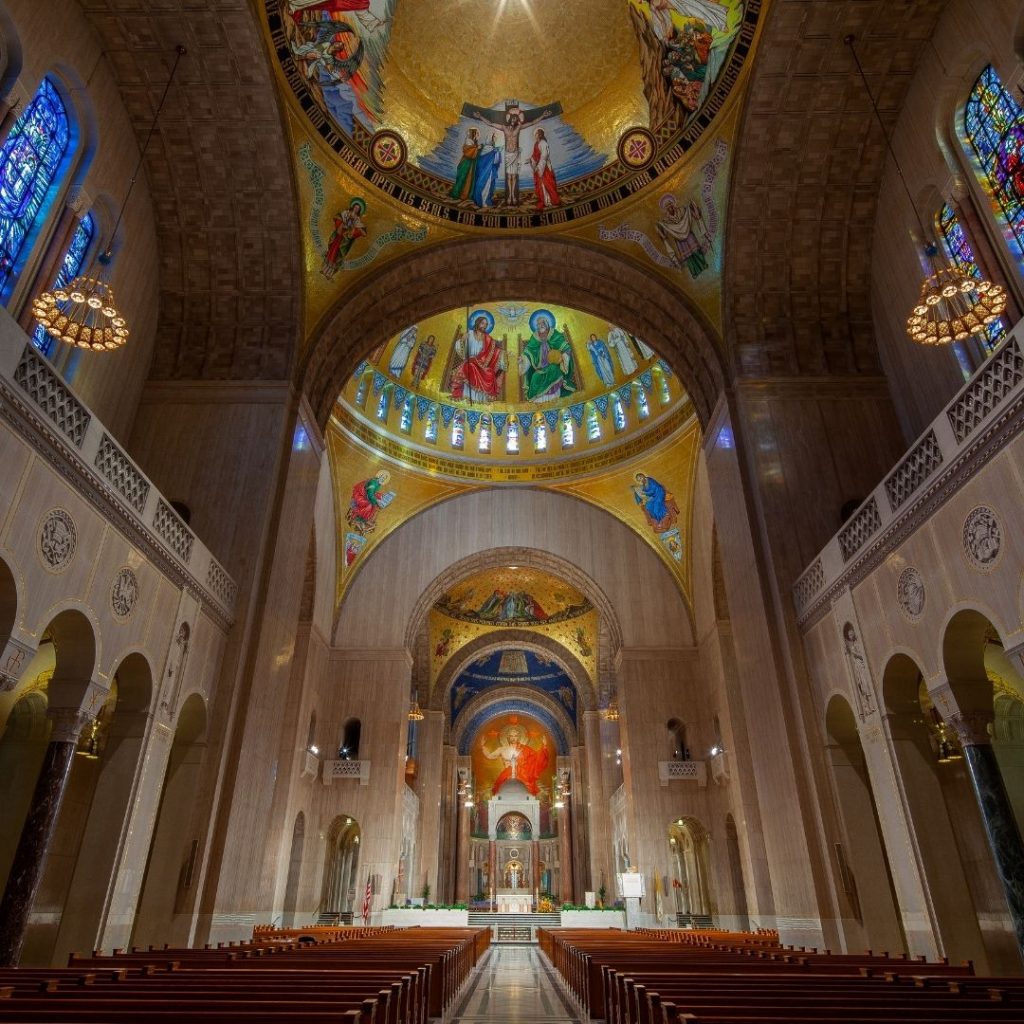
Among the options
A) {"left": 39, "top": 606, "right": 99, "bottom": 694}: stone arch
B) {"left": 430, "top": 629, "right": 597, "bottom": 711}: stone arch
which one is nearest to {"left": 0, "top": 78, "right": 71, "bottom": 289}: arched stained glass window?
{"left": 39, "top": 606, "right": 99, "bottom": 694}: stone arch

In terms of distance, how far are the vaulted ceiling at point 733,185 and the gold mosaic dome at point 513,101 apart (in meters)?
1.28

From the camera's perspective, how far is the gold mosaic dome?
1243cm

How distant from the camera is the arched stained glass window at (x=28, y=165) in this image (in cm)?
873

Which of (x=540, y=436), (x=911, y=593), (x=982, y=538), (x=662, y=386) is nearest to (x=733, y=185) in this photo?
(x=911, y=593)

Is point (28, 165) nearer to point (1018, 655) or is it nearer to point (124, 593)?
point (124, 593)

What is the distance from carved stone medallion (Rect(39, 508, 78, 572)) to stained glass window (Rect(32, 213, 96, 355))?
3947mm

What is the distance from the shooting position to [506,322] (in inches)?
839

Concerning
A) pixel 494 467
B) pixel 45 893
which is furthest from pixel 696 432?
pixel 45 893

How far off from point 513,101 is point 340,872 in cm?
2116

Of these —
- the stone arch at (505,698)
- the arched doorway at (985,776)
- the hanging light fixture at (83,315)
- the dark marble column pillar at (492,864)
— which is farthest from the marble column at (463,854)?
the hanging light fixture at (83,315)

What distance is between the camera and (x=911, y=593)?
795 cm

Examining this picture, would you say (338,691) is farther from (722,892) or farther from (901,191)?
(901,191)

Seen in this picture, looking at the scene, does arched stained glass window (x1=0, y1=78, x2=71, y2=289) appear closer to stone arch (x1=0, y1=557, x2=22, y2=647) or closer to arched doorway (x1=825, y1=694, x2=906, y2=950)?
stone arch (x1=0, y1=557, x2=22, y2=647)

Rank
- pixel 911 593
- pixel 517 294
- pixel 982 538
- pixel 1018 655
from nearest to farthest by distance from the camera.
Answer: pixel 1018 655 → pixel 982 538 → pixel 911 593 → pixel 517 294
